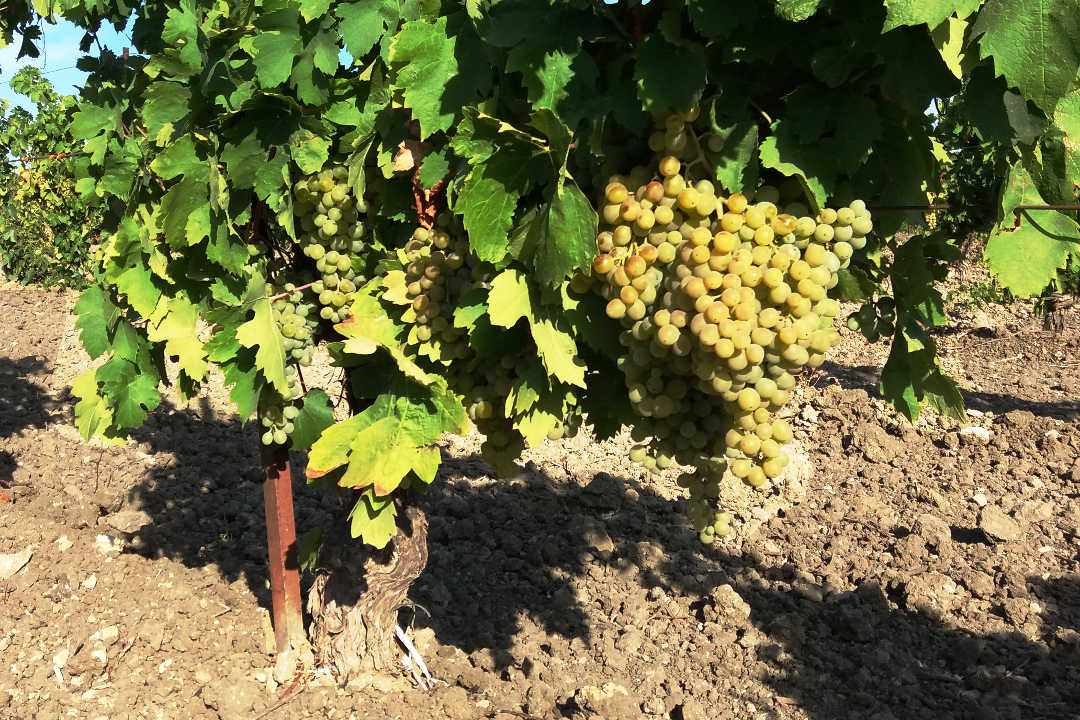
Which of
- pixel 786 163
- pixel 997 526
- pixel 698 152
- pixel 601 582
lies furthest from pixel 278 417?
pixel 997 526

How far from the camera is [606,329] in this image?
193 cm

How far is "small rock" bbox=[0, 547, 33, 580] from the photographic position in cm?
443

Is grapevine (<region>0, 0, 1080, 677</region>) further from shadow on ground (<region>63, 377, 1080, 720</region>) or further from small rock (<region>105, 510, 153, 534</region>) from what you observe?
small rock (<region>105, 510, 153, 534</region>)

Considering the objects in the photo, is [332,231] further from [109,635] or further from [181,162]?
[109,635]

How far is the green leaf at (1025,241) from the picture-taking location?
5.74 ft

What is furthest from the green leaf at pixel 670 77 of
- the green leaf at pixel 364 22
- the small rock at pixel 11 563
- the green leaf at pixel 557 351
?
the small rock at pixel 11 563

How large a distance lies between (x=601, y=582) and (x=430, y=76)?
3.29 meters

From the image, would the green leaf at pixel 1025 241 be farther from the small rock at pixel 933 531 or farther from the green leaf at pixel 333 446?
the small rock at pixel 933 531

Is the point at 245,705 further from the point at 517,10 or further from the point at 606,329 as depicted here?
the point at 517,10

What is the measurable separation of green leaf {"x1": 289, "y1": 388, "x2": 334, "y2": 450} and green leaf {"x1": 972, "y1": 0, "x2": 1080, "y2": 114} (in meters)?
2.05

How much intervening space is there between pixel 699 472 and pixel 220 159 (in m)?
1.55

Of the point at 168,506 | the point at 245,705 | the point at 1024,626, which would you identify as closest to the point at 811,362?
the point at 245,705

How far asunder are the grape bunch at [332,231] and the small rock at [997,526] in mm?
4037

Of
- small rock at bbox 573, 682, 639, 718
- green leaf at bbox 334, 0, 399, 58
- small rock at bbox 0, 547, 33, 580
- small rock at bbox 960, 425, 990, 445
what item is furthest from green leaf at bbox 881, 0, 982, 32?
small rock at bbox 960, 425, 990, 445
